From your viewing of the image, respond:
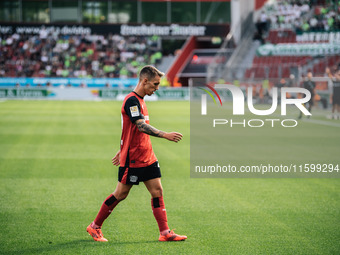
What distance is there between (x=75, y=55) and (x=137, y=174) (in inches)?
1968

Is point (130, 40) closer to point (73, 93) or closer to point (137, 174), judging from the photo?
point (73, 93)

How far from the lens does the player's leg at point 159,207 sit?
20.2 feet

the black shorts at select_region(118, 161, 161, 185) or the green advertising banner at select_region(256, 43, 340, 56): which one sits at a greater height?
the green advertising banner at select_region(256, 43, 340, 56)

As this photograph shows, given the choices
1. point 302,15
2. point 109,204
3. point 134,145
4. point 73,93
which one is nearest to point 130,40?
point 73,93

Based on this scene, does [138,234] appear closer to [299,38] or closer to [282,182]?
[282,182]

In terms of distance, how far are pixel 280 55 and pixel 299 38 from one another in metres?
2.03

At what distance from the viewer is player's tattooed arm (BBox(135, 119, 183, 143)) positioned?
5691mm

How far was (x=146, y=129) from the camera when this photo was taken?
18.9 ft

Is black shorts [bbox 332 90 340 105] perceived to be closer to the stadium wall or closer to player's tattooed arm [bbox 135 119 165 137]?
Result: player's tattooed arm [bbox 135 119 165 137]

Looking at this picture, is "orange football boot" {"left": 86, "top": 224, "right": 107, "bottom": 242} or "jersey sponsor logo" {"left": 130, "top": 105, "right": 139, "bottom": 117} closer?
"jersey sponsor logo" {"left": 130, "top": 105, "right": 139, "bottom": 117}

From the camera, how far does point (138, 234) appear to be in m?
6.63

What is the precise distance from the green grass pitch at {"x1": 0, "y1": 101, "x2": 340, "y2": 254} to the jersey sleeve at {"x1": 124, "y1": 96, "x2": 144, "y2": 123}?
1.46 metres

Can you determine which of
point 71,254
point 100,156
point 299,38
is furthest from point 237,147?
point 299,38

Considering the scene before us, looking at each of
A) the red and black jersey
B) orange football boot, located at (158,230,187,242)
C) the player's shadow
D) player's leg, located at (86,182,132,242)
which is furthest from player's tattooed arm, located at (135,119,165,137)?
the player's shadow
